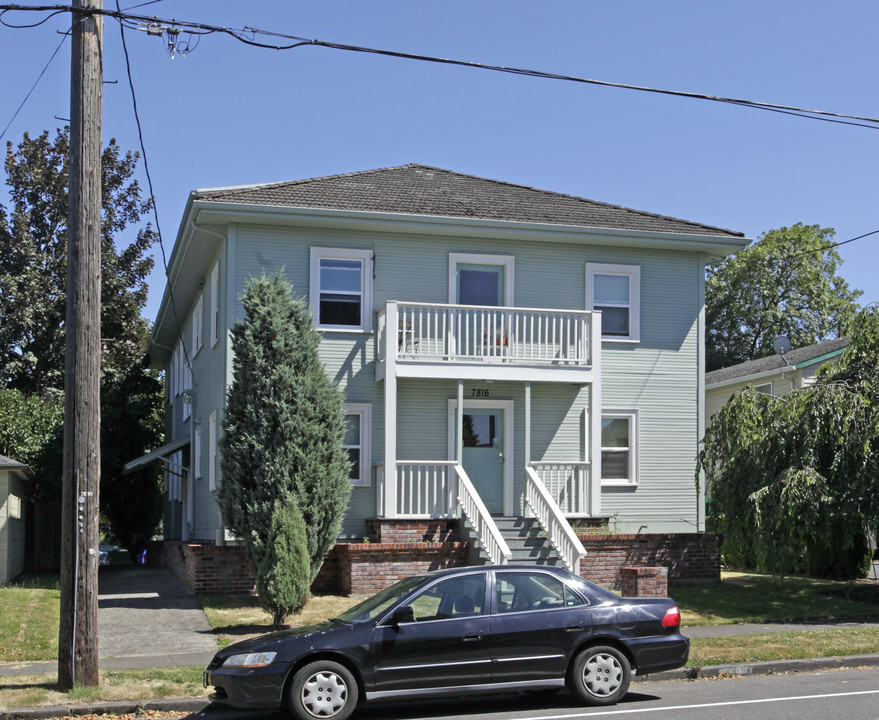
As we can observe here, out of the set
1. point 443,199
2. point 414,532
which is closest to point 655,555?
point 414,532

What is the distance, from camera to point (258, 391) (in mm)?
15555

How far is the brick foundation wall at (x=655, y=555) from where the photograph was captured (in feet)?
59.3

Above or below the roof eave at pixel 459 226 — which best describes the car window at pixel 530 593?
below

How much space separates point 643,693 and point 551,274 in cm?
1145

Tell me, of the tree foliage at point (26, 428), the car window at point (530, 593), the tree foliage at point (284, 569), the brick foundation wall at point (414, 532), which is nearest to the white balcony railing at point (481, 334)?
the brick foundation wall at point (414, 532)

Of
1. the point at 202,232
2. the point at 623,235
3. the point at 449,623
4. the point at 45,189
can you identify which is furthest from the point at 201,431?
the point at 45,189

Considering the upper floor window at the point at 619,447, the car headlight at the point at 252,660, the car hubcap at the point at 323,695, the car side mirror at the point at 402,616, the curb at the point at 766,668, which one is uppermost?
the upper floor window at the point at 619,447

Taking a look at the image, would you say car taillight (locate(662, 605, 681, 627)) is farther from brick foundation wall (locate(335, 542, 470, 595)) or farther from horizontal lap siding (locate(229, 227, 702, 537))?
horizontal lap siding (locate(229, 227, 702, 537))

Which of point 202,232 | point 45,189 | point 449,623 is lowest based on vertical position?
point 449,623

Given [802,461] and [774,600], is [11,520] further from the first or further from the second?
[802,461]

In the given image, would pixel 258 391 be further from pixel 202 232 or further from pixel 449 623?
pixel 449 623

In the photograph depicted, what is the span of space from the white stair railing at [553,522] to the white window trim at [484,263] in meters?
3.62

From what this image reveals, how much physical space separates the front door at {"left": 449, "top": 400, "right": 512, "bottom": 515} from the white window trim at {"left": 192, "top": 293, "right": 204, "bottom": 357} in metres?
6.47

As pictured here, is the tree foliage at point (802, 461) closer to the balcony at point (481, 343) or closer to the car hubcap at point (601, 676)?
the balcony at point (481, 343)
